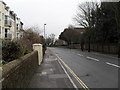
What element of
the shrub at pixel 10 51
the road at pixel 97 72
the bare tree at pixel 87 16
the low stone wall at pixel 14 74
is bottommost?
the road at pixel 97 72

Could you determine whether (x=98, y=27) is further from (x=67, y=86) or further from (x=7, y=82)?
(x=7, y=82)

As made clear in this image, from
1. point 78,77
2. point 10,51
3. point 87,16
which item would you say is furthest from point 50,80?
point 87,16

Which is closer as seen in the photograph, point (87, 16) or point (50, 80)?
point (50, 80)

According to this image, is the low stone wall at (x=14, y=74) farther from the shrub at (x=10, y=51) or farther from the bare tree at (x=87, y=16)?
the bare tree at (x=87, y=16)

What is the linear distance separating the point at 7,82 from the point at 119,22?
26.4 meters

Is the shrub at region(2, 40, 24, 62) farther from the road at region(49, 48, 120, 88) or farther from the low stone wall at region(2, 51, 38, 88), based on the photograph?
the road at region(49, 48, 120, 88)

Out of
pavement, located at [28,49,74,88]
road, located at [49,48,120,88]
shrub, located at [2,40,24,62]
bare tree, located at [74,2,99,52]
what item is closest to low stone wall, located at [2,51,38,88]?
shrub, located at [2,40,24,62]

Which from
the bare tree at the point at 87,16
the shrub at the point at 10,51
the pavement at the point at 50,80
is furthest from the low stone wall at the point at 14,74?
the bare tree at the point at 87,16

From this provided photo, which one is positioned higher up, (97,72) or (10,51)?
(10,51)

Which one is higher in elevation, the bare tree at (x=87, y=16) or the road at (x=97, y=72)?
the bare tree at (x=87, y=16)

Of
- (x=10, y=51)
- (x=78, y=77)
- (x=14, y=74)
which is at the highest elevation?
(x=10, y=51)

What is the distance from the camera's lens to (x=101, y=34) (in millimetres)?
39688

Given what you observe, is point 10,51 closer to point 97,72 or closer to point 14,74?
point 14,74

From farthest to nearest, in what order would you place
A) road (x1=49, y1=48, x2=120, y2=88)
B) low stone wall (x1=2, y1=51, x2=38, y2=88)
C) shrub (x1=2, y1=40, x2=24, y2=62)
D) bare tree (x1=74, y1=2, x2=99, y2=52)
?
bare tree (x1=74, y1=2, x2=99, y2=52)
road (x1=49, y1=48, x2=120, y2=88)
shrub (x1=2, y1=40, x2=24, y2=62)
low stone wall (x1=2, y1=51, x2=38, y2=88)
